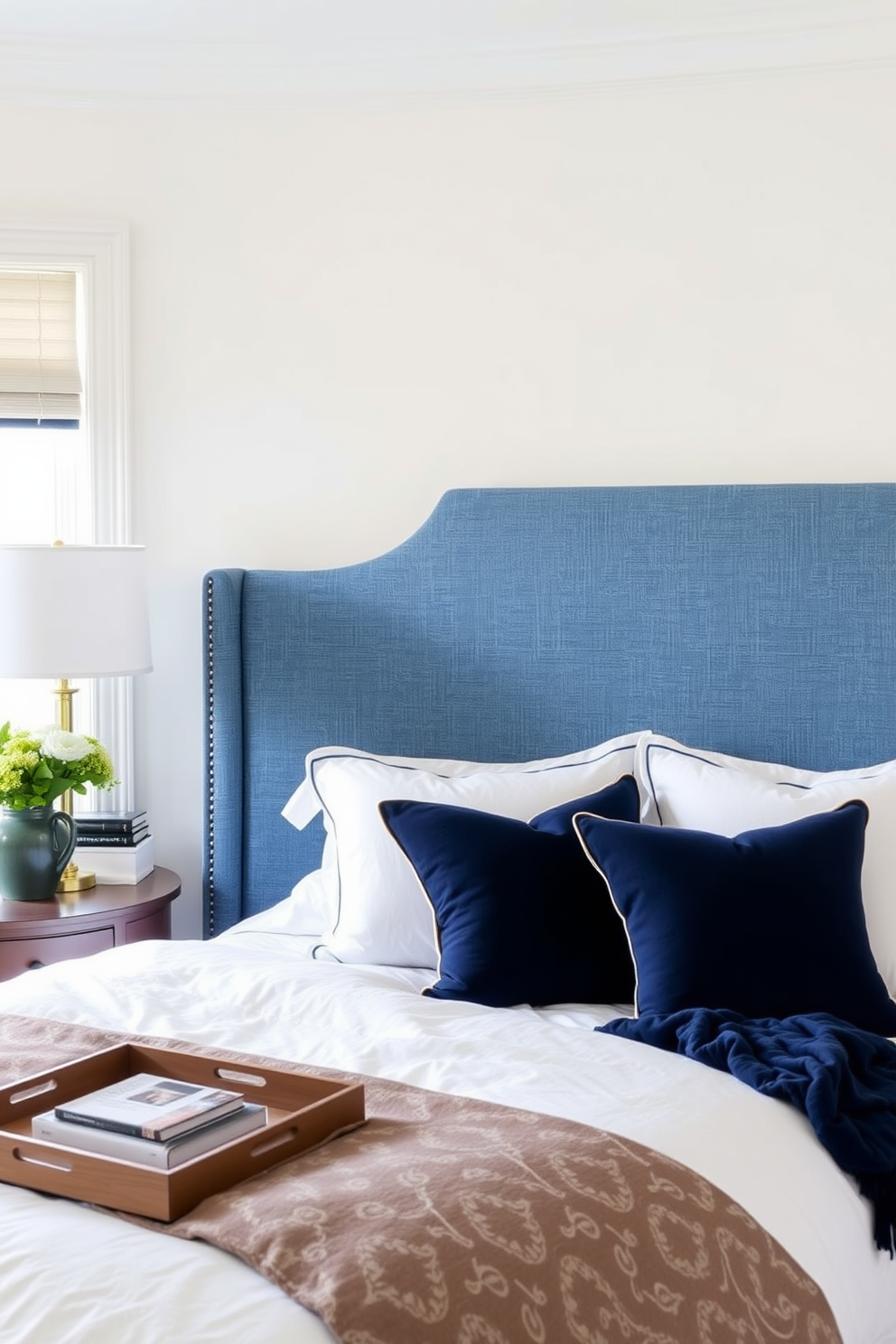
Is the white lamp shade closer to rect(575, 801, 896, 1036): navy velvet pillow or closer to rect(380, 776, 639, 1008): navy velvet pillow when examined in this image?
rect(380, 776, 639, 1008): navy velvet pillow

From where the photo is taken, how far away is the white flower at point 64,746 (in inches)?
115

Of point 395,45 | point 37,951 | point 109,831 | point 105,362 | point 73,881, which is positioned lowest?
point 37,951

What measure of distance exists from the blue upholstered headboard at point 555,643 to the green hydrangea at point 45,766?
0.31 meters

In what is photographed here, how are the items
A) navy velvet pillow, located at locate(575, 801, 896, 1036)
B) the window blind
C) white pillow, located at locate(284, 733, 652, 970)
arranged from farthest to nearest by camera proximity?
the window blind < white pillow, located at locate(284, 733, 652, 970) < navy velvet pillow, located at locate(575, 801, 896, 1036)

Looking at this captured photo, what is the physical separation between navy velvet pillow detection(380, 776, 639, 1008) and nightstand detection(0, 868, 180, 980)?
0.81 metres

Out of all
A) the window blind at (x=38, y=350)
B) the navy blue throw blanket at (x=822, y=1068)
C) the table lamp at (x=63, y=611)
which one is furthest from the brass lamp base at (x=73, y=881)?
the navy blue throw blanket at (x=822, y=1068)

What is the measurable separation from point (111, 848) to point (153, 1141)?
1773 mm

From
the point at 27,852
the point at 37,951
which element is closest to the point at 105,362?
the point at 27,852

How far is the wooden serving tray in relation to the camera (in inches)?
54.1

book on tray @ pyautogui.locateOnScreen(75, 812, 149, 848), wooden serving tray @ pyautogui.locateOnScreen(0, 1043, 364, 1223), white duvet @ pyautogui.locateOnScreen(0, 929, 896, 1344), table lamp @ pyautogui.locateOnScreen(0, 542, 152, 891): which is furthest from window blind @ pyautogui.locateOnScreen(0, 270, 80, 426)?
wooden serving tray @ pyautogui.locateOnScreen(0, 1043, 364, 1223)

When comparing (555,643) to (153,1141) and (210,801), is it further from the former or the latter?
(153,1141)

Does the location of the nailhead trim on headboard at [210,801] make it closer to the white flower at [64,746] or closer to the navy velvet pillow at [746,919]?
the white flower at [64,746]

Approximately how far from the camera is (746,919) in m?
2.14

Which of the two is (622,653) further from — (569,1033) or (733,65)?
(733,65)
